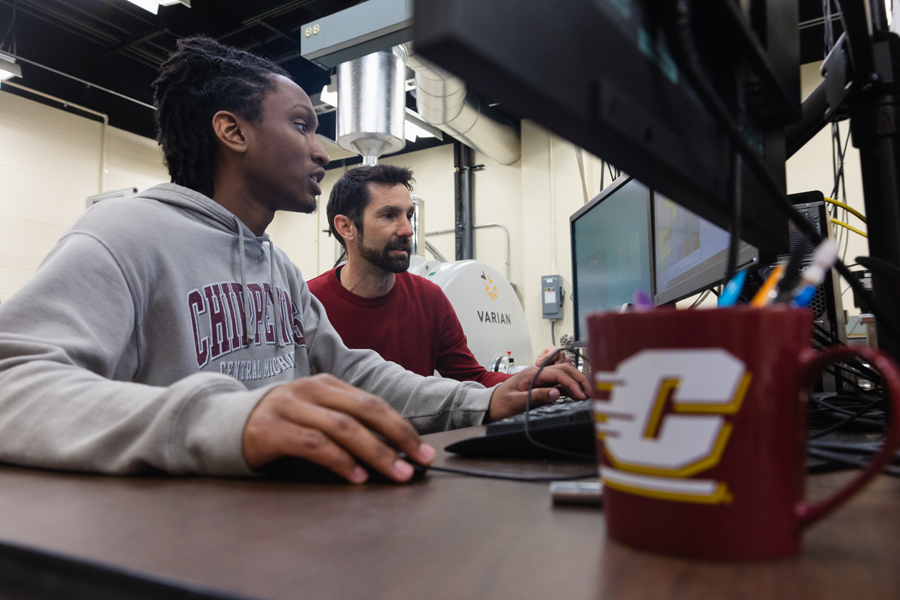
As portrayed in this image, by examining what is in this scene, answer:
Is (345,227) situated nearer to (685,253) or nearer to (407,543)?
(685,253)

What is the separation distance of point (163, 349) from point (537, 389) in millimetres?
535

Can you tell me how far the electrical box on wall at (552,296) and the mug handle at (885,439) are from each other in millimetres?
3910

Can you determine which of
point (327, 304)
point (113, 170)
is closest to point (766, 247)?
point (327, 304)

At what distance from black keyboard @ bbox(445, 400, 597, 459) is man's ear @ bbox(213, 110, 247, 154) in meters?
0.90

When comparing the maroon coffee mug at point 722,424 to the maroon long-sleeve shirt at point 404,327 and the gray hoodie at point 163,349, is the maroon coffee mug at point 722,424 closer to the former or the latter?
the gray hoodie at point 163,349

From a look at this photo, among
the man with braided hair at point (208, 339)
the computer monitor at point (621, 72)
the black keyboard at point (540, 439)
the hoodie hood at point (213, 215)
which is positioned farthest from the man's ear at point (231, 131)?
the computer monitor at point (621, 72)

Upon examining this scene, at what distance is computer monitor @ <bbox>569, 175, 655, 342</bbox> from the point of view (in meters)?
1.21

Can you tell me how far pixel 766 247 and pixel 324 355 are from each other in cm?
83

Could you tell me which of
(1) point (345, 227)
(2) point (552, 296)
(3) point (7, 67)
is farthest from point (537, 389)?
(3) point (7, 67)

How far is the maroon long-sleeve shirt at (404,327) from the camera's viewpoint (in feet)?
6.20

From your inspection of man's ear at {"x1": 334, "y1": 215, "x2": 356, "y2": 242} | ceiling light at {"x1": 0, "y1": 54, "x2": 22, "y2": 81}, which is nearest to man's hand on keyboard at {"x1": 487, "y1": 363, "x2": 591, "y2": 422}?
man's ear at {"x1": 334, "y1": 215, "x2": 356, "y2": 242}

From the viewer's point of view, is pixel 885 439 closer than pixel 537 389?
Yes

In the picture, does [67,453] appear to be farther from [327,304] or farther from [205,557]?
[327,304]

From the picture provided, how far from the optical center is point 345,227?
2.28m
